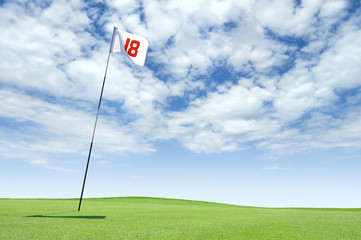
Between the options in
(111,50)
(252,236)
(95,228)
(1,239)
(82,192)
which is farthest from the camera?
(111,50)

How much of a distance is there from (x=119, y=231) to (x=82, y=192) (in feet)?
23.9

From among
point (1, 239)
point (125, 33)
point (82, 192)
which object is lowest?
point (1, 239)

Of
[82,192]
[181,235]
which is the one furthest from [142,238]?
[82,192]

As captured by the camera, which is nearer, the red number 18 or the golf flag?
the golf flag

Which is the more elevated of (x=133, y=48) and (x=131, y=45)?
(x=131, y=45)

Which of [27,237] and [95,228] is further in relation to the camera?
[95,228]

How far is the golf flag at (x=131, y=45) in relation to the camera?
14828 millimetres

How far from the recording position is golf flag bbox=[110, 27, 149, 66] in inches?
584

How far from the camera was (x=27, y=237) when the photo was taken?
5.09 m

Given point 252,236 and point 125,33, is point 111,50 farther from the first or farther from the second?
point 252,236

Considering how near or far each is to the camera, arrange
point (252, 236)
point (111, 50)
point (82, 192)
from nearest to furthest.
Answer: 1. point (252, 236)
2. point (82, 192)
3. point (111, 50)

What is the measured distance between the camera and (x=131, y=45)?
15062 millimetres

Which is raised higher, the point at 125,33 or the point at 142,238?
the point at 125,33

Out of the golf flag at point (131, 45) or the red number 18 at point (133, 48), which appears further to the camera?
the red number 18 at point (133, 48)
